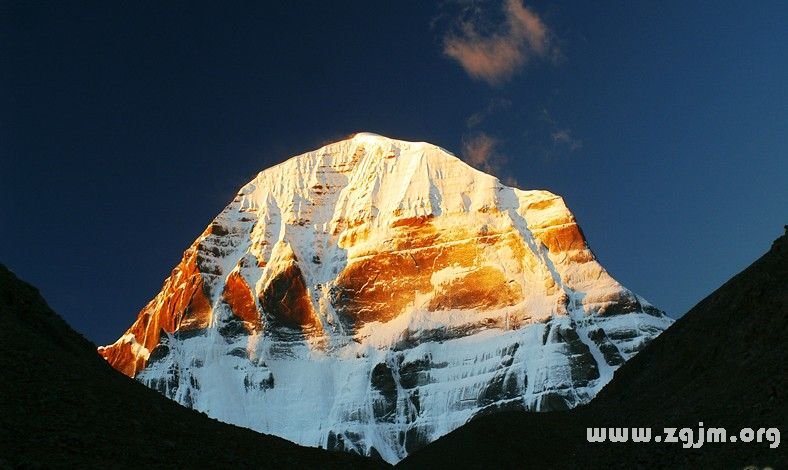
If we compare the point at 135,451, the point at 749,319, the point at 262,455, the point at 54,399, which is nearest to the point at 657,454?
the point at 749,319

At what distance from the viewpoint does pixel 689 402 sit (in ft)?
173

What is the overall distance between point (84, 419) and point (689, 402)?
27568 mm

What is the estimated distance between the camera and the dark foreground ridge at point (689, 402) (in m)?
45.5

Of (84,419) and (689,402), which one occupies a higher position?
(689,402)

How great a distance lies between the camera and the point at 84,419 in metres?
44.3

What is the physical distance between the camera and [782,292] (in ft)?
180

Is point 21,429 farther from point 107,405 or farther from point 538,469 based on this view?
point 538,469

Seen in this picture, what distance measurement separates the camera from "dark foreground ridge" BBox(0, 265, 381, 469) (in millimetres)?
40969

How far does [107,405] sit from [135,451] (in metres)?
4.41

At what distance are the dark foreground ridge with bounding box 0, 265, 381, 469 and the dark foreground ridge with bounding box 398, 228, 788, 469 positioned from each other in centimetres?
1480

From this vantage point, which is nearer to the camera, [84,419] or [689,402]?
[84,419]

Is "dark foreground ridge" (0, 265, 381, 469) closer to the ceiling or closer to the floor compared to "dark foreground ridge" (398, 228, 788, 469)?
closer to the floor

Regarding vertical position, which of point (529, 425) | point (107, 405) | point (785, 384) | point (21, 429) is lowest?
point (21, 429)

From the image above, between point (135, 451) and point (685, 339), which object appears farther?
point (685, 339)
